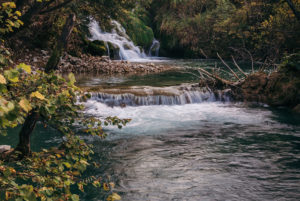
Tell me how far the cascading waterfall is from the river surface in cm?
1412

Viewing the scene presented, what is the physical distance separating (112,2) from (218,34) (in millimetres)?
18374

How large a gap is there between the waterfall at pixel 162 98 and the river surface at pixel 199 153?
210 mm

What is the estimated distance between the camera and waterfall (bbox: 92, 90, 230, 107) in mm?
11117

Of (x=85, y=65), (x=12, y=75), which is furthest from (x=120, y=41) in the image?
(x=12, y=75)

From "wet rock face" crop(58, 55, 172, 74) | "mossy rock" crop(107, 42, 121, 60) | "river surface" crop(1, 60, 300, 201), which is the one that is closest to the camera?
"river surface" crop(1, 60, 300, 201)

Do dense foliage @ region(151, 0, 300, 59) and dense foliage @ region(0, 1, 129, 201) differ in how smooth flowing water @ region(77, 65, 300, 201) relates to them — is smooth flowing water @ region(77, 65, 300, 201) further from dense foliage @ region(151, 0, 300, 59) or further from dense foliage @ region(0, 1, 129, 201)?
dense foliage @ region(151, 0, 300, 59)

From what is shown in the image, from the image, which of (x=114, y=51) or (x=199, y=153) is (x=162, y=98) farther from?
(x=114, y=51)

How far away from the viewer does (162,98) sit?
11.5 m

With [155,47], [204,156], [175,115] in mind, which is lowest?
[204,156]

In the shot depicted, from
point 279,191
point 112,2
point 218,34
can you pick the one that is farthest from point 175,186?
point 218,34

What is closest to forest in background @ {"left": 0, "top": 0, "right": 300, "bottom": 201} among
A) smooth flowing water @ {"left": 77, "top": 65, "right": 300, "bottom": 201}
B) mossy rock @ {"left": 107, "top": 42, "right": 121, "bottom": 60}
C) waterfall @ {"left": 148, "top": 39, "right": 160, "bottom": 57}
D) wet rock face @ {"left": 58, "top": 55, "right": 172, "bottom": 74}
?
waterfall @ {"left": 148, "top": 39, "right": 160, "bottom": 57}

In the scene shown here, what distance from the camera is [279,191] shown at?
4.95 m

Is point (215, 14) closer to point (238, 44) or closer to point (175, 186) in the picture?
point (238, 44)

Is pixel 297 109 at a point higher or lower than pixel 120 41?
lower
